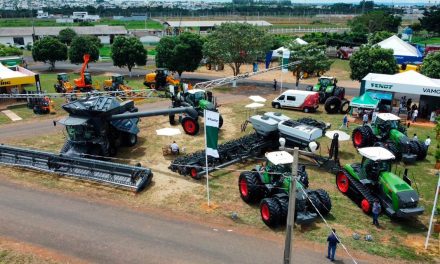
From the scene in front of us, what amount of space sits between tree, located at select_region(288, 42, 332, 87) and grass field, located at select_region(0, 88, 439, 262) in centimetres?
1434

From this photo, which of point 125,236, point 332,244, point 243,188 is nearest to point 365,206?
point 332,244

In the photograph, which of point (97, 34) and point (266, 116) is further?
point (97, 34)

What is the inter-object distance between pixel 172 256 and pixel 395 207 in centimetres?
828

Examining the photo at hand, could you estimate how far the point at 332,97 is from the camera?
29.7 m

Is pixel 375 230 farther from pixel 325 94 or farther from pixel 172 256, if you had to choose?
pixel 325 94

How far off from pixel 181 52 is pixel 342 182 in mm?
28801

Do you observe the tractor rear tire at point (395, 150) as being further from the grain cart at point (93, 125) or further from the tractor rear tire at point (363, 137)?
the grain cart at point (93, 125)

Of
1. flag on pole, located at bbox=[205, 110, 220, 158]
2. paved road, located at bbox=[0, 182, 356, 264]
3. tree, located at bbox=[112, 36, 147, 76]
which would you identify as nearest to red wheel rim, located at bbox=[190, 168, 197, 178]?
flag on pole, located at bbox=[205, 110, 220, 158]

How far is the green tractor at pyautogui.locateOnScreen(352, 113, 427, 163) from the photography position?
20.2 m

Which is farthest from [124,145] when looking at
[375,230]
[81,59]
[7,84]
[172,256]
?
[81,59]

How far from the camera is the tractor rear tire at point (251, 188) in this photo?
1529cm

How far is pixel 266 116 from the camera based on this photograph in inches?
834

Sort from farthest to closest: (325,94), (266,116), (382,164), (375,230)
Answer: (325,94)
(266,116)
(382,164)
(375,230)

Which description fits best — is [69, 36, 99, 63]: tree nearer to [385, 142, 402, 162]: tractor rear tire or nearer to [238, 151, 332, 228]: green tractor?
[238, 151, 332, 228]: green tractor
